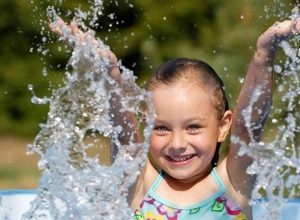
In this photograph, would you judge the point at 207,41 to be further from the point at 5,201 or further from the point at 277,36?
the point at 277,36

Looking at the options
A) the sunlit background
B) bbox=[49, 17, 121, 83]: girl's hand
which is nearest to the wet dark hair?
bbox=[49, 17, 121, 83]: girl's hand

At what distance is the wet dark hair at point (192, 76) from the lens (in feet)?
8.28

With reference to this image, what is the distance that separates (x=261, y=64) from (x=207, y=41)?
285 centimetres

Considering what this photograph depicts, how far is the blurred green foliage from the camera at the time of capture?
205 inches

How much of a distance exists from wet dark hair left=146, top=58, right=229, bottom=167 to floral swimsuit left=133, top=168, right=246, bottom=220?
22 cm

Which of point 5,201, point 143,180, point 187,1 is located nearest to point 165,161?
point 143,180

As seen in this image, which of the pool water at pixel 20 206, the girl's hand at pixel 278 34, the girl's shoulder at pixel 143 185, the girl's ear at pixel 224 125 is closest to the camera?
the girl's hand at pixel 278 34

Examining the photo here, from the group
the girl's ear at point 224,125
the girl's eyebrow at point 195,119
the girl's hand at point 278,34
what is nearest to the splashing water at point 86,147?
the girl's eyebrow at point 195,119

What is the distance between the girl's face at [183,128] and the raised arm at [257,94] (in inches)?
2.9

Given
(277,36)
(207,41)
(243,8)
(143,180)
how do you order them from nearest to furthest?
(277,36)
(143,180)
(243,8)
(207,41)

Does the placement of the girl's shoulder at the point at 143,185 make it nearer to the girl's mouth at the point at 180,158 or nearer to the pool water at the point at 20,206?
the girl's mouth at the point at 180,158

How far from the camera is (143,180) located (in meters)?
2.70

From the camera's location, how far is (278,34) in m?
2.37

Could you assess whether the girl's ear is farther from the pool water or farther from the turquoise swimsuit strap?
the pool water
